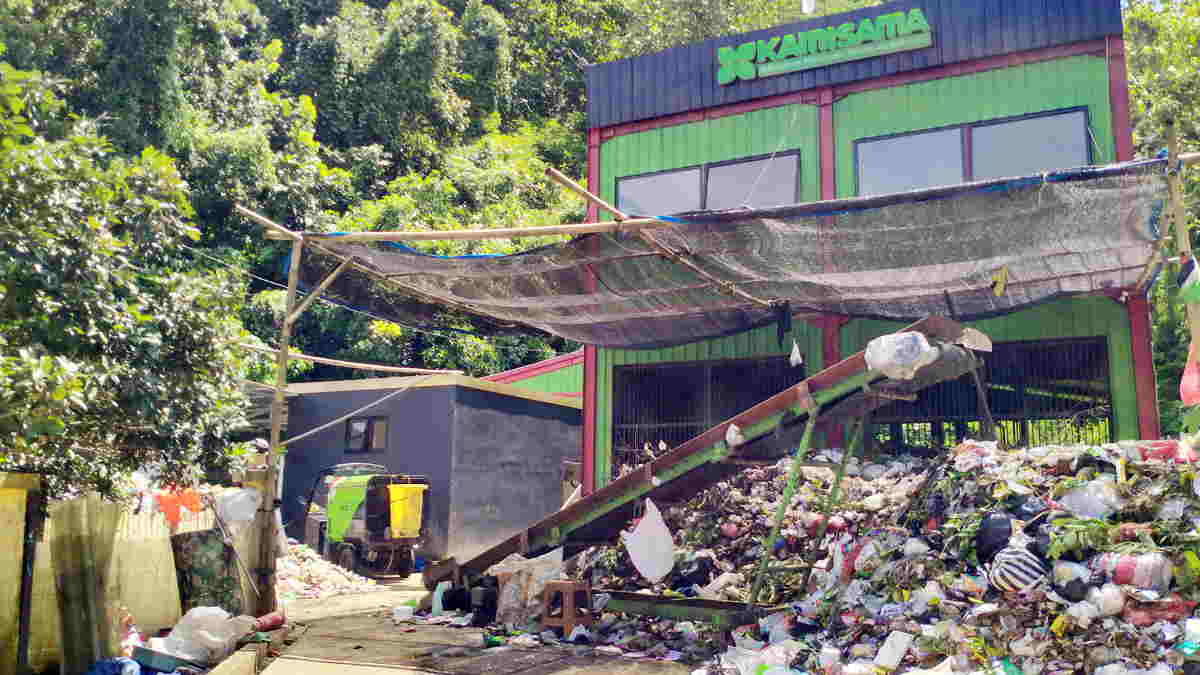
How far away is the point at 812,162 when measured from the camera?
11.7 metres

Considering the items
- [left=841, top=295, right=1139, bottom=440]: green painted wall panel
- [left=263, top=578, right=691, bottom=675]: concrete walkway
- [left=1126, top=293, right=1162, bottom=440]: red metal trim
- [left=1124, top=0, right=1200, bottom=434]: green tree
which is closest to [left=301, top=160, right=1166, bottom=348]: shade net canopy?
[left=1126, top=293, right=1162, bottom=440]: red metal trim

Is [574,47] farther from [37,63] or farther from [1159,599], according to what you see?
[1159,599]

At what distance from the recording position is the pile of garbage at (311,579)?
13.0 metres

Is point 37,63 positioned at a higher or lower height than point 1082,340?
higher

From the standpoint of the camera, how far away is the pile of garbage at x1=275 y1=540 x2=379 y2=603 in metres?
13.0

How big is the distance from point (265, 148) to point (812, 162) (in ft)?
55.8

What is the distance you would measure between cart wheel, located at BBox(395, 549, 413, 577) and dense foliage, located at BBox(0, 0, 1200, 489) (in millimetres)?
3684

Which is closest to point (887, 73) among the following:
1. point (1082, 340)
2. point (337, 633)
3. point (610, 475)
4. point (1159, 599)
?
point (1082, 340)

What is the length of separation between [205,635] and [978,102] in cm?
991

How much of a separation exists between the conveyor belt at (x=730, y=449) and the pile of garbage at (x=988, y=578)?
2.89 ft

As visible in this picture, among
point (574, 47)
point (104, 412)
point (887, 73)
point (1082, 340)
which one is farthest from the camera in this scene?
point (574, 47)

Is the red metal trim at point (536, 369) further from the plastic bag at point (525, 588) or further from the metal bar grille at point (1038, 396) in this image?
the metal bar grille at point (1038, 396)

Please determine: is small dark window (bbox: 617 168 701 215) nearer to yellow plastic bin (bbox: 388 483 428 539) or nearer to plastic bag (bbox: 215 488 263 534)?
yellow plastic bin (bbox: 388 483 428 539)

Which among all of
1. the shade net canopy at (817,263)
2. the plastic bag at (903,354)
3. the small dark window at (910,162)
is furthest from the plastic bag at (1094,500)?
the small dark window at (910,162)
